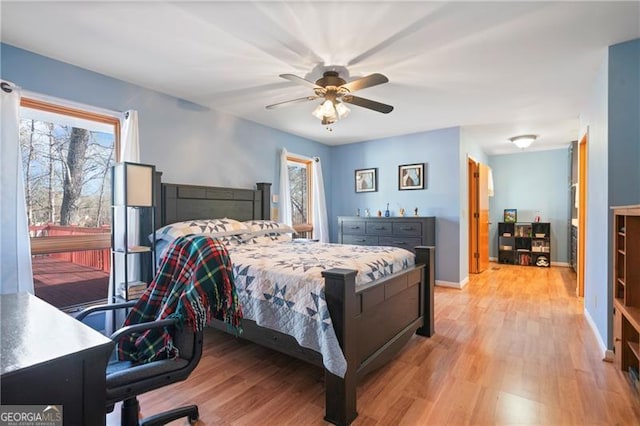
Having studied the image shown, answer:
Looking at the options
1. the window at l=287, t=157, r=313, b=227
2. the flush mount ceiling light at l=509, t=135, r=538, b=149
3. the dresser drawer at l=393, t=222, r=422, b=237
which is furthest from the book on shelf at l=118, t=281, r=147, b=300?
the flush mount ceiling light at l=509, t=135, r=538, b=149

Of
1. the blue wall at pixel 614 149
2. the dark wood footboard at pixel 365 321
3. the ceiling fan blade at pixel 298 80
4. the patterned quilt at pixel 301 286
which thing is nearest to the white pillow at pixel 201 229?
the patterned quilt at pixel 301 286

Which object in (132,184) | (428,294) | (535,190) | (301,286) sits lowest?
(428,294)

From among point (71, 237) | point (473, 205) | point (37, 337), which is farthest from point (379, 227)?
point (37, 337)

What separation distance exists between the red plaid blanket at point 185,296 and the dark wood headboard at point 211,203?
1.94 metres

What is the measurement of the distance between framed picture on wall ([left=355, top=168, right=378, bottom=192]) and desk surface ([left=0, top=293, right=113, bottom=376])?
4.84 meters

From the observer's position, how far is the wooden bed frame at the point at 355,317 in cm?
174

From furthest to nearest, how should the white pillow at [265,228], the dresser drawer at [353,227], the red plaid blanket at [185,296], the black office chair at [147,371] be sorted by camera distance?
the dresser drawer at [353,227] → the white pillow at [265,228] → the red plaid blanket at [185,296] → the black office chair at [147,371]

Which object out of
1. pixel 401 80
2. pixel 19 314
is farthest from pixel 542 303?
pixel 19 314

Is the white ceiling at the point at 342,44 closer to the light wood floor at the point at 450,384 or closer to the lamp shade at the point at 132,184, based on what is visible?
the lamp shade at the point at 132,184

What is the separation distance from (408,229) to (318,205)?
1560mm

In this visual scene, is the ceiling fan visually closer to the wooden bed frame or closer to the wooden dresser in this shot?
the wooden bed frame

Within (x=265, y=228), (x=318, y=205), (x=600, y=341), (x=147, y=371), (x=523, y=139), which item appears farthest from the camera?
(x=318, y=205)

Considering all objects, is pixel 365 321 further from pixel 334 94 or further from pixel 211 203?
pixel 211 203

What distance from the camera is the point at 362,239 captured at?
5.18m
